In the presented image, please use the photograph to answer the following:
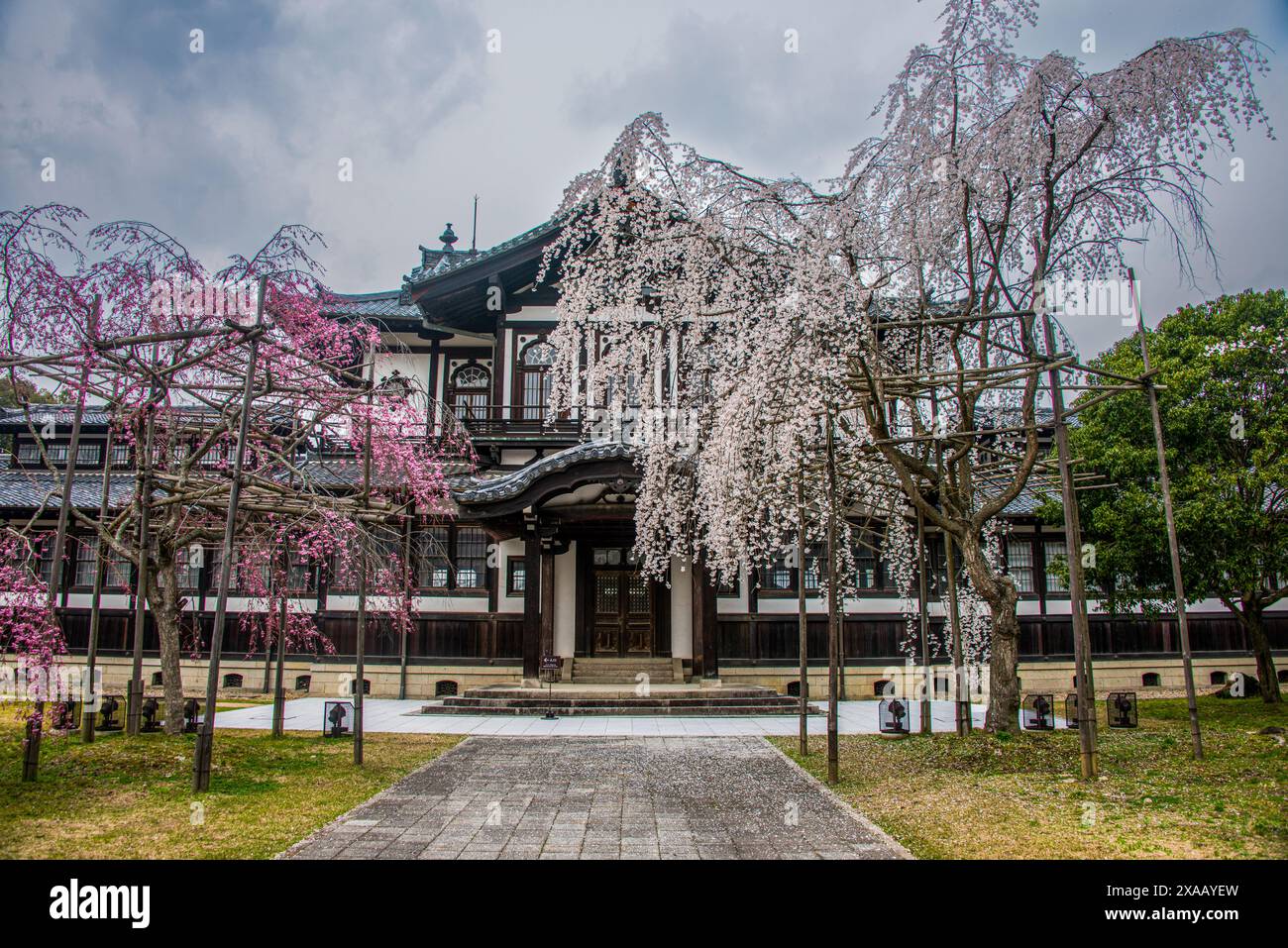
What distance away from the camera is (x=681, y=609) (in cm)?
1783

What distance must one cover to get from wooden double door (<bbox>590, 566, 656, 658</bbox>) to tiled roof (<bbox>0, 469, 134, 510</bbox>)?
11.2 m

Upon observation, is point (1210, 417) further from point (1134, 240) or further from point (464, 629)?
point (464, 629)

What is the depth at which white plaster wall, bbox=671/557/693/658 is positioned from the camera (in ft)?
57.9

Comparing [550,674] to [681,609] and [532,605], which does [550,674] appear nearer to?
[532,605]

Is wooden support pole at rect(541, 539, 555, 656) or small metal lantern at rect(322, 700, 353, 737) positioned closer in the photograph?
small metal lantern at rect(322, 700, 353, 737)

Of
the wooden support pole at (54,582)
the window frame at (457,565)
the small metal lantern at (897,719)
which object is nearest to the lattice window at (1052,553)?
the small metal lantern at (897,719)

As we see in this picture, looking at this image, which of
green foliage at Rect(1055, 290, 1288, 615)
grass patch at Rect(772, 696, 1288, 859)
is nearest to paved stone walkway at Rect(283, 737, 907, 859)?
grass patch at Rect(772, 696, 1288, 859)

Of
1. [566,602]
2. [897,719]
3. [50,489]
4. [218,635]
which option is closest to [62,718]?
[218,635]

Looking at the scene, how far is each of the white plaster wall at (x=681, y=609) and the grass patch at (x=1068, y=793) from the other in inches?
221

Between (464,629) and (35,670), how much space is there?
10.2m

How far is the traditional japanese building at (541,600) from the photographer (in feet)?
56.5

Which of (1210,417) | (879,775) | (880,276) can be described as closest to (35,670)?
(879,775)

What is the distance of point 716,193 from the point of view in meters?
10.0

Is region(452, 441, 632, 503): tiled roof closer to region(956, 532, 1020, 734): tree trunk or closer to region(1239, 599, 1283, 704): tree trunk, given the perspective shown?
region(956, 532, 1020, 734): tree trunk
